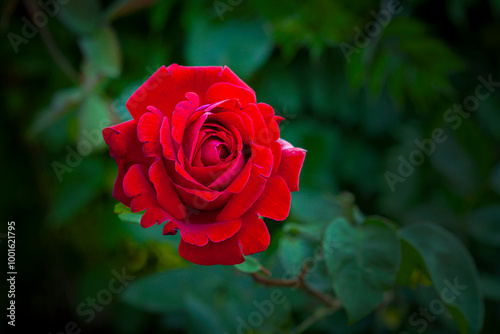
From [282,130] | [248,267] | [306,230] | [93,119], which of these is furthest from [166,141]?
[282,130]

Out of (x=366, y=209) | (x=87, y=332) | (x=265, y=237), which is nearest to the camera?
(x=265, y=237)

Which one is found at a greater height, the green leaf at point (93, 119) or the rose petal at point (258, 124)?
the rose petal at point (258, 124)

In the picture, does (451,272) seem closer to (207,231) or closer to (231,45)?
(207,231)

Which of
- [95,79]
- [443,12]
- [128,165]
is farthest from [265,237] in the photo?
[443,12]

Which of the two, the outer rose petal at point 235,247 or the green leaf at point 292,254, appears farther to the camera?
the green leaf at point 292,254

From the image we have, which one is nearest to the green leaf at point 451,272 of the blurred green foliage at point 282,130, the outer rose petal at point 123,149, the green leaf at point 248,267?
the blurred green foliage at point 282,130

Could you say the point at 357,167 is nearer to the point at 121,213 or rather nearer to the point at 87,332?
the point at 121,213

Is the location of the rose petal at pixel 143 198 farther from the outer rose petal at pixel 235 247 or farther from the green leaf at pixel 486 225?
the green leaf at pixel 486 225
